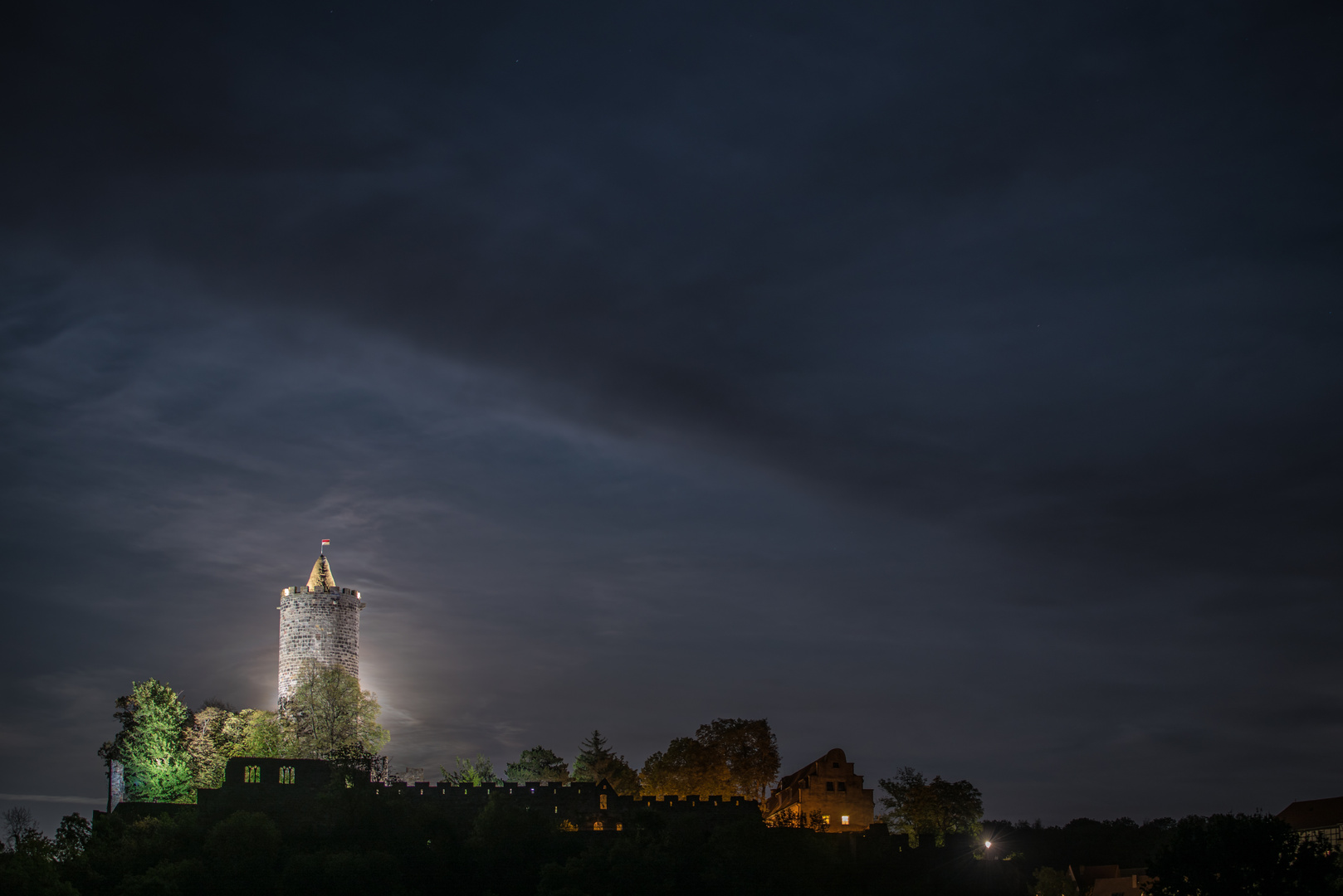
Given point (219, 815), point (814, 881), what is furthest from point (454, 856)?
point (814, 881)

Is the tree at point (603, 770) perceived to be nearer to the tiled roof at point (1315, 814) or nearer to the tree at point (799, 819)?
the tree at point (799, 819)


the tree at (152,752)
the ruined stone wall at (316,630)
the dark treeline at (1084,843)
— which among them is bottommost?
the dark treeline at (1084,843)

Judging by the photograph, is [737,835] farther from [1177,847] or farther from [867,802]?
[1177,847]

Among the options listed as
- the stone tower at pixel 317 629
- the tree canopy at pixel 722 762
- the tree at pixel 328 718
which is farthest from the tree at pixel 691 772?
the stone tower at pixel 317 629

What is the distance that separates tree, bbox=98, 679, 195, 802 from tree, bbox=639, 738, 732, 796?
78.5ft

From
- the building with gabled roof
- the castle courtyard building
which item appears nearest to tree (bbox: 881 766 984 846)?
the castle courtyard building

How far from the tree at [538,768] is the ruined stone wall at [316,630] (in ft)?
37.9

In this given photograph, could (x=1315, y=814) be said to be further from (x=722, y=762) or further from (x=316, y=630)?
(x=316, y=630)

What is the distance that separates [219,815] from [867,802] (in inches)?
1304

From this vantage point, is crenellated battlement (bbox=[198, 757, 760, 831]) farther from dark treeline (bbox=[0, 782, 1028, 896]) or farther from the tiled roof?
the tiled roof

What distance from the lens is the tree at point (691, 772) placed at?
65.7 meters

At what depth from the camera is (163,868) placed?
4934 centimetres

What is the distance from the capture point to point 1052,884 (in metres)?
68.1

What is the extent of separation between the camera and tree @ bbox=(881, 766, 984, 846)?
66.1 meters
